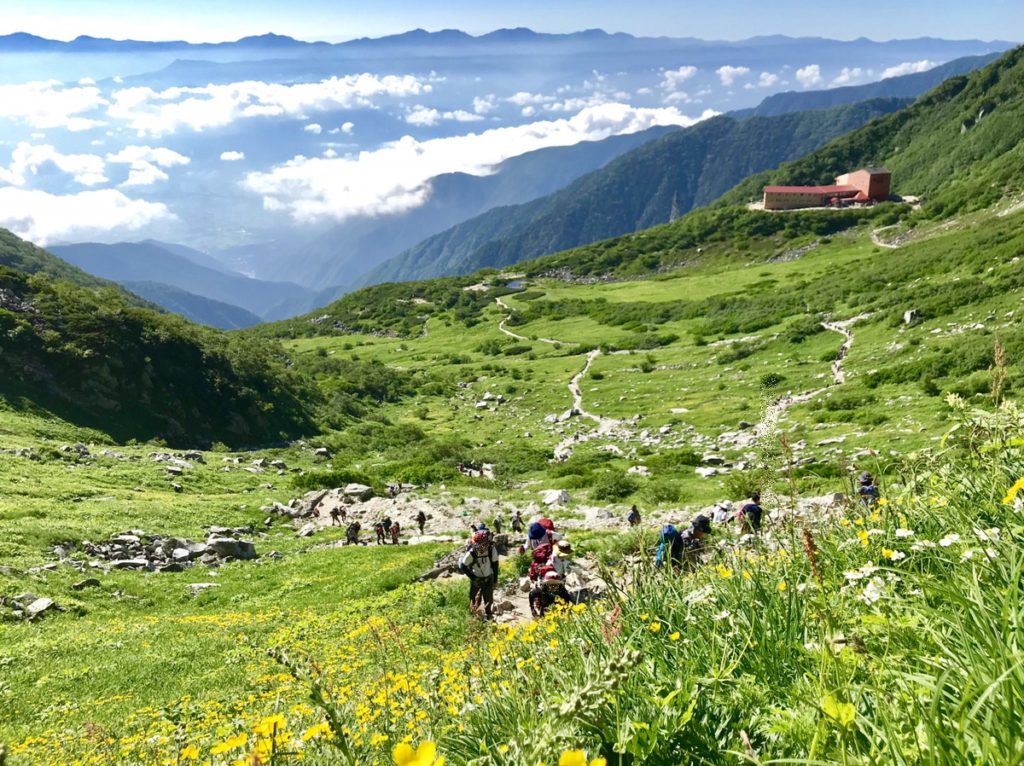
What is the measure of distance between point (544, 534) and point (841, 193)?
6691 inches

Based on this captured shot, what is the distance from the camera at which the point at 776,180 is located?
7726 inches

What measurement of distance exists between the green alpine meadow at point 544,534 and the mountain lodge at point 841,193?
60.7 meters

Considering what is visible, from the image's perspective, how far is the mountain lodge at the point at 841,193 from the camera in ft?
484

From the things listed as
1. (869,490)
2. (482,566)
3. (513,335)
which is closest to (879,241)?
(513,335)

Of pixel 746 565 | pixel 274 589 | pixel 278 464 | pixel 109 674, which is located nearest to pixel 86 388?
pixel 278 464

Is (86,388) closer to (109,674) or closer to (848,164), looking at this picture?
(109,674)

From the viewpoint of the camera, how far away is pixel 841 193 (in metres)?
154

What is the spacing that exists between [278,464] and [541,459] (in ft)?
58.7

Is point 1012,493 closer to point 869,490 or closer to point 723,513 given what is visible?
point 869,490

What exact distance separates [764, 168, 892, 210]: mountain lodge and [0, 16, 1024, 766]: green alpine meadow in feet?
199

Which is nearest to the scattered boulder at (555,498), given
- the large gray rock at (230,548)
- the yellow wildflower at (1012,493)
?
the large gray rock at (230,548)

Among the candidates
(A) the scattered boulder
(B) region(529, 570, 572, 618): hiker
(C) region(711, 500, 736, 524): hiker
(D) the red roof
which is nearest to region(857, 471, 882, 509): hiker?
(C) region(711, 500, 736, 524): hiker

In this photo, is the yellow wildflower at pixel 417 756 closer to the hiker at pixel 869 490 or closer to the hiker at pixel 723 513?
the hiker at pixel 869 490

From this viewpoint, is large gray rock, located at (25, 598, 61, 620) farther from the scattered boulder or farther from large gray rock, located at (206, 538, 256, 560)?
the scattered boulder
